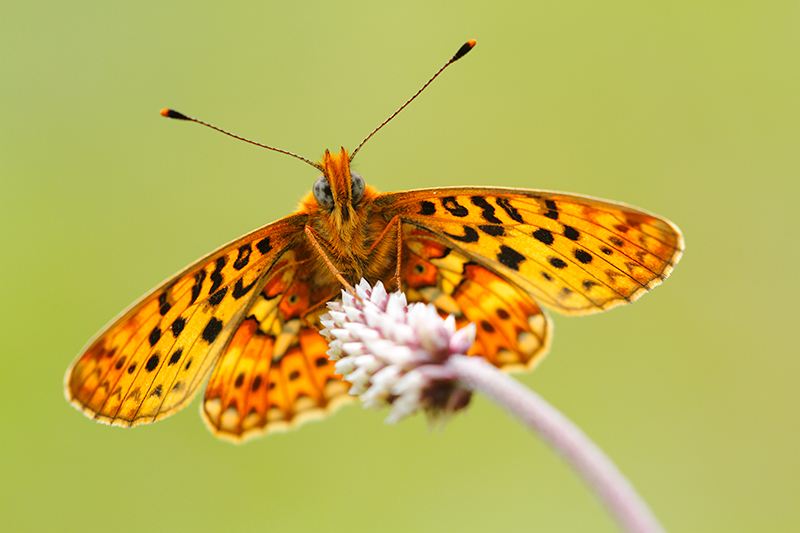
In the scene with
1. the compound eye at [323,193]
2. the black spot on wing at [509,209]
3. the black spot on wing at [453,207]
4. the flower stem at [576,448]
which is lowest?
the flower stem at [576,448]

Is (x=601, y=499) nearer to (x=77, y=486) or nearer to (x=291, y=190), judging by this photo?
(x=77, y=486)

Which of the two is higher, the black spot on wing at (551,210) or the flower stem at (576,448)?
the black spot on wing at (551,210)

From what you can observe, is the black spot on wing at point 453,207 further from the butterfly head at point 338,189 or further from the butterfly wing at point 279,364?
the butterfly wing at point 279,364

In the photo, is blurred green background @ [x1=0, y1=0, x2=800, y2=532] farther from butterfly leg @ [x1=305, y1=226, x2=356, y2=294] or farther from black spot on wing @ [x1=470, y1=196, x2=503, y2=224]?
butterfly leg @ [x1=305, y1=226, x2=356, y2=294]

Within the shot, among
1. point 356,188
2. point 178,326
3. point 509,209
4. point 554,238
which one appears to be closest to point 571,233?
point 554,238

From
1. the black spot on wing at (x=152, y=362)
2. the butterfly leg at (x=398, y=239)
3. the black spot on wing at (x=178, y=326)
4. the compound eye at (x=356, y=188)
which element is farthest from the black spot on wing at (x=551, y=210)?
the black spot on wing at (x=152, y=362)

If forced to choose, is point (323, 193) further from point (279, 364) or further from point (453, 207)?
point (279, 364)

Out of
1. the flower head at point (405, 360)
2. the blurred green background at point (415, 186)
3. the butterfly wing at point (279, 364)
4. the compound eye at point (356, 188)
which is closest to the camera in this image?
the flower head at point (405, 360)
